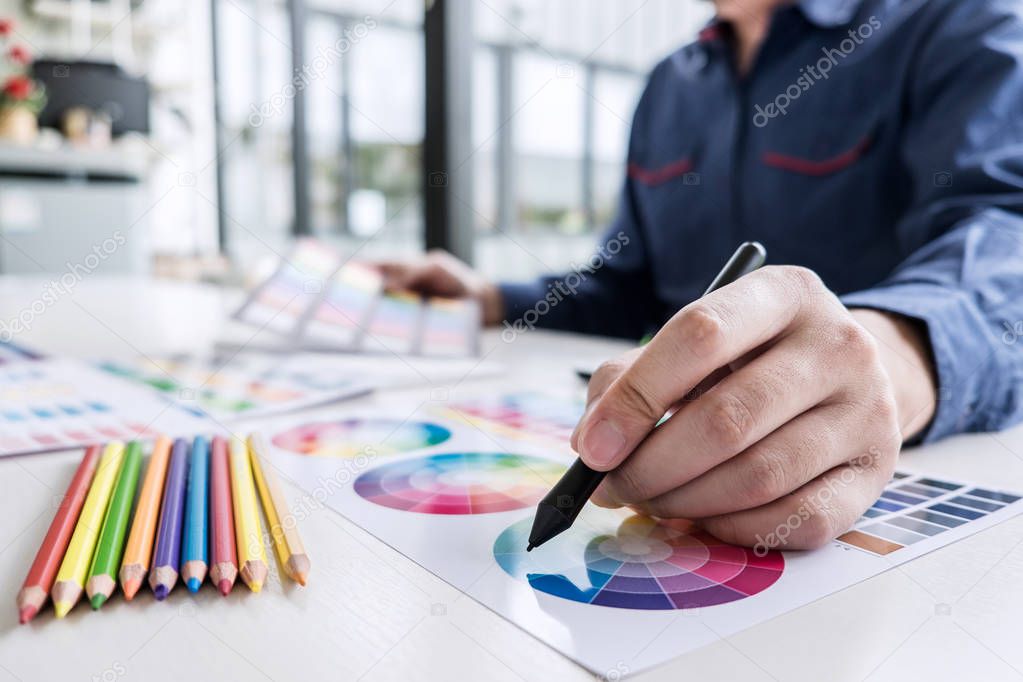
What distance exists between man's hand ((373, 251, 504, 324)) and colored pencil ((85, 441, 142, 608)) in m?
0.73

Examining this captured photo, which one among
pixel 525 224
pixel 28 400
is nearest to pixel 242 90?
pixel 525 224

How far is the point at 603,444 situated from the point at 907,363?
256 millimetres

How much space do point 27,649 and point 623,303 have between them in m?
1.03

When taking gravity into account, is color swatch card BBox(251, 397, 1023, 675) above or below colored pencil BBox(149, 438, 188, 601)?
below

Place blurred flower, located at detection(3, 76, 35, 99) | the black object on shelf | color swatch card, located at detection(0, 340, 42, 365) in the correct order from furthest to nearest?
the black object on shelf < blurred flower, located at detection(3, 76, 35, 99) < color swatch card, located at detection(0, 340, 42, 365)

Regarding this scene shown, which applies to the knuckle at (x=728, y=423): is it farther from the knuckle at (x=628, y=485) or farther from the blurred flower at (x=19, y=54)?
the blurred flower at (x=19, y=54)

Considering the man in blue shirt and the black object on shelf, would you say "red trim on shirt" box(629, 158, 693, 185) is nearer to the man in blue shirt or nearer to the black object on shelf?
the man in blue shirt

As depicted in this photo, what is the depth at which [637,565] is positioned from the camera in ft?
1.08

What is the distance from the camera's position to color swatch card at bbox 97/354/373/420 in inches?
24.6

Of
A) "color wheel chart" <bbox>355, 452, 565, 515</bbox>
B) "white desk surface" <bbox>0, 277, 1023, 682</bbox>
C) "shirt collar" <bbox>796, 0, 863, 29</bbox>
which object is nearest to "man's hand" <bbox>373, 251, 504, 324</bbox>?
"shirt collar" <bbox>796, 0, 863, 29</bbox>

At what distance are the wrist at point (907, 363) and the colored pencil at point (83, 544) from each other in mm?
427

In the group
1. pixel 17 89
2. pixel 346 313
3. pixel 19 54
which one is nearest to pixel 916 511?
pixel 346 313

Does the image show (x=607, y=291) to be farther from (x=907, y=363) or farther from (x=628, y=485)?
(x=628, y=485)

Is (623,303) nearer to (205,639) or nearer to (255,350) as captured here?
(255,350)
